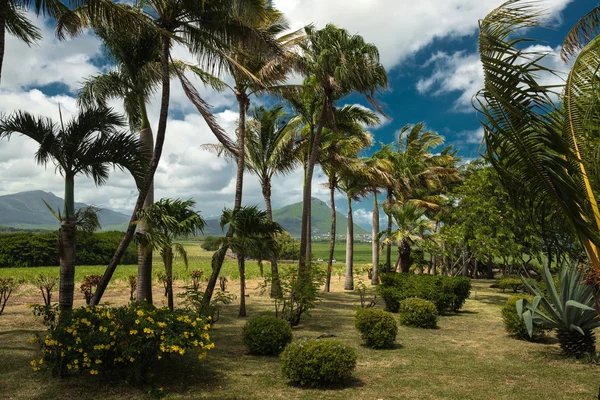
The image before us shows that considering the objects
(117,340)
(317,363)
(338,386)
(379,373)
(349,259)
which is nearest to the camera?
(117,340)

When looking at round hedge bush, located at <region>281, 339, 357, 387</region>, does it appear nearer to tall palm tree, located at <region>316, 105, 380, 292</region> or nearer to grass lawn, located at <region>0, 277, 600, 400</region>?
grass lawn, located at <region>0, 277, 600, 400</region>

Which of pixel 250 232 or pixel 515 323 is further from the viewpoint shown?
pixel 250 232

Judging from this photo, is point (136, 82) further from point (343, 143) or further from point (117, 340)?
point (343, 143)

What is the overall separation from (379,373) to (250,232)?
22.8ft

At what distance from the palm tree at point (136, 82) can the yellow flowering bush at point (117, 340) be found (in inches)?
183

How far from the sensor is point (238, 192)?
15.7 metres

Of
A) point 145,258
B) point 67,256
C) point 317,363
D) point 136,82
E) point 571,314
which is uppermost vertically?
point 136,82

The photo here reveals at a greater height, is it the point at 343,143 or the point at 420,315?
the point at 343,143

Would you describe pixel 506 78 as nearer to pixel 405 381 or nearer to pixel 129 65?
pixel 405 381

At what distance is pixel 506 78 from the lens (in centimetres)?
438

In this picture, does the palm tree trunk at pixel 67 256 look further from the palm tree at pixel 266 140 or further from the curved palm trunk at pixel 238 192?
the palm tree at pixel 266 140

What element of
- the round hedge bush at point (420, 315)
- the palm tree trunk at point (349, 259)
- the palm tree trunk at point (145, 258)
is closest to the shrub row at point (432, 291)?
the round hedge bush at point (420, 315)

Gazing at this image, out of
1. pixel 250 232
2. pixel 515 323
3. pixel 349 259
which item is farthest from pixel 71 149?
pixel 349 259

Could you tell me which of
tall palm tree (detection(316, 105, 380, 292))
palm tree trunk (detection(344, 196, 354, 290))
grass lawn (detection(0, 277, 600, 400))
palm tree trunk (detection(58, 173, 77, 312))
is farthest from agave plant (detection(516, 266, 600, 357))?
palm tree trunk (detection(344, 196, 354, 290))
